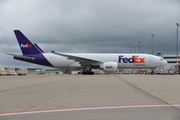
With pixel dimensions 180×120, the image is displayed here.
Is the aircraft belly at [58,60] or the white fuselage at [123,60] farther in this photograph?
the aircraft belly at [58,60]

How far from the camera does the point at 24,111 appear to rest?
6.01m

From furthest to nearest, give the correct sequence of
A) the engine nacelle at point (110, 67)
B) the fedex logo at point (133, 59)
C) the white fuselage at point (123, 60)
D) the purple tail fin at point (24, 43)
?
the purple tail fin at point (24, 43), the white fuselage at point (123, 60), the fedex logo at point (133, 59), the engine nacelle at point (110, 67)

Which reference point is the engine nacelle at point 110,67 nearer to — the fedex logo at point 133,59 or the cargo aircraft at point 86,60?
the cargo aircraft at point 86,60

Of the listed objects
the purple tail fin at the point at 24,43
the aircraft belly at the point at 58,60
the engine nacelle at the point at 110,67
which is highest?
the purple tail fin at the point at 24,43

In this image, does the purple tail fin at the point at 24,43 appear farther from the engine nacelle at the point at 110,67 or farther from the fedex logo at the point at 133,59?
the fedex logo at the point at 133,59

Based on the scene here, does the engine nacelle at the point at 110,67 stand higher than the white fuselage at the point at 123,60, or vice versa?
the white fuselage at the point at 123,60

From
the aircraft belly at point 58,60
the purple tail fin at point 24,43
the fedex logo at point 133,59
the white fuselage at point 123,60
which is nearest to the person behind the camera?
the fedex logo at point 133,59

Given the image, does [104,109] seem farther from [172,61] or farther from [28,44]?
[172,61]

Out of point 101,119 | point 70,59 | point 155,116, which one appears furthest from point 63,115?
point 70,59

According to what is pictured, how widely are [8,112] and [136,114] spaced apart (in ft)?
11.0

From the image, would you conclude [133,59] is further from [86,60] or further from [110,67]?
[86,60]

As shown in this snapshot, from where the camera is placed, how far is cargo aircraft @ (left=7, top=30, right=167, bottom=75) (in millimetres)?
34312

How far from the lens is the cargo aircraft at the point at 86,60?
34312 mm

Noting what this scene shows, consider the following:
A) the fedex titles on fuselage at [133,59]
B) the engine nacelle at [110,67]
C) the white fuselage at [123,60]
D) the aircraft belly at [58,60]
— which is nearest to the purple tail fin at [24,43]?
the white fuselage at [123,60]
